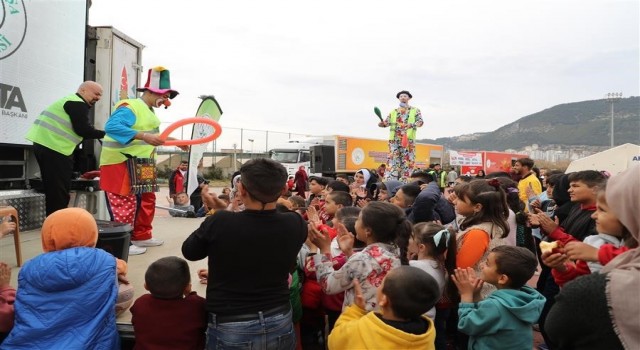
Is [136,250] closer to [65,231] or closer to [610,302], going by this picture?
[65,231]

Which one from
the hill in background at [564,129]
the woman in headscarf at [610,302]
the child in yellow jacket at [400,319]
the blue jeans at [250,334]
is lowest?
A: the blue jeans at [250,334]

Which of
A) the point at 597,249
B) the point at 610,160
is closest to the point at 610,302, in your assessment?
the point at 597,249

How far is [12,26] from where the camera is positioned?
13.0ft

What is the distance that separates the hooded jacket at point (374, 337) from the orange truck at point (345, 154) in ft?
65.7

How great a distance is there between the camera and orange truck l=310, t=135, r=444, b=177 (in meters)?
22.5

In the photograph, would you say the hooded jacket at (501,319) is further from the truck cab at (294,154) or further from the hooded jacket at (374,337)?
the truck cab at (294,154)

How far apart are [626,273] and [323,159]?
21415 millimetres

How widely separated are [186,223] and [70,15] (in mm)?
2723

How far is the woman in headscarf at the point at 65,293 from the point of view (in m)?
2.11

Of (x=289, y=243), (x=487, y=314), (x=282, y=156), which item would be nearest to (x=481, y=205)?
(x=487, y=314)

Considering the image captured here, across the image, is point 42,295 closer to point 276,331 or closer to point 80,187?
point 276,331

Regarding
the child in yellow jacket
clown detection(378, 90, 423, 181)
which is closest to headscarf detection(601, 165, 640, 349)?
the child in yellow jacket

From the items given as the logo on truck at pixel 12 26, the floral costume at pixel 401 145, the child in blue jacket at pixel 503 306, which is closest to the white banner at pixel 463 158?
the floral costume at pixel 401 145

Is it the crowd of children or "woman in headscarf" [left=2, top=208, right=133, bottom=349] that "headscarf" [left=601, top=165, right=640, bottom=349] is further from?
"woman in headscarf" [left=2, top=208, right=133, bottom=349]
